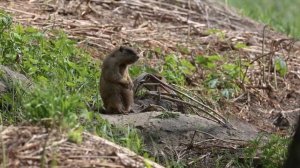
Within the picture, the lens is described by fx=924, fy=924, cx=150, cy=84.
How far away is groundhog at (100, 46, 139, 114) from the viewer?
25.7 feet

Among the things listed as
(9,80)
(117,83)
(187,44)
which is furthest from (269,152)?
(187,44)

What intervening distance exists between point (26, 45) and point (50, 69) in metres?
0.80

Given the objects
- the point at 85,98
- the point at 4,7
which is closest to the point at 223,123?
the point at 85,98

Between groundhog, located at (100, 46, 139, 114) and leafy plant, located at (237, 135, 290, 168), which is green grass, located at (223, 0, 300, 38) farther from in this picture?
leafy plant, located at (237, 135, 290, 168)

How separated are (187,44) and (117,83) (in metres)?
3.62

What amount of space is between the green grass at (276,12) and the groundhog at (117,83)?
19.1 feet

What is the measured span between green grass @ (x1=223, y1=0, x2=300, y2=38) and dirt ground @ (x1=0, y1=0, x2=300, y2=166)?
707 millimetres

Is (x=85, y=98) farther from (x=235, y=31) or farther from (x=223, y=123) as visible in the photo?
(x=235, y=31)

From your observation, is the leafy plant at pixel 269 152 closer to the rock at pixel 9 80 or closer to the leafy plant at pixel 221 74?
the rock at pixel 9 80

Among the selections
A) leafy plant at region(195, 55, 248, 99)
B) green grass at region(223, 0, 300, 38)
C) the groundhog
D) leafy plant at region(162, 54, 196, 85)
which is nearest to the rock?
the groundhog

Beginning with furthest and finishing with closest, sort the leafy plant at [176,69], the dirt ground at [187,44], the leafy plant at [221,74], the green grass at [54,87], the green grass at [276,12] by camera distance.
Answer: the green grass at [276,12] < the leafy plant at [221,74] < the leafy plant at [176,69] < the dirt ground at [187,44] < the green grass at [54,87]

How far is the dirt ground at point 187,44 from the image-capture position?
296 inches

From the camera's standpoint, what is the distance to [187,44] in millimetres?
11352

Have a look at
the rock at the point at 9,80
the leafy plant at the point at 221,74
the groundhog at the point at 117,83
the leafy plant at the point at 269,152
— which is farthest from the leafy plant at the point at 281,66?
the rock at the point at 9,80
